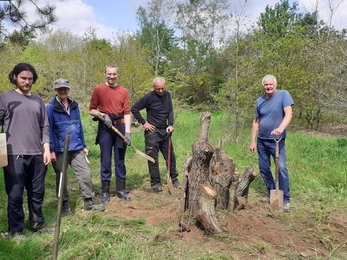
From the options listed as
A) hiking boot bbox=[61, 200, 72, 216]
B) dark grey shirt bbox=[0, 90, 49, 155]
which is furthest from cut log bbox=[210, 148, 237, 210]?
dark grey shirt bbox=[0, 90, 49, 155]

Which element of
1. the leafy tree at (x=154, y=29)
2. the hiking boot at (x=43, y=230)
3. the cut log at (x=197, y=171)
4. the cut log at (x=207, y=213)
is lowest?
the hiking boot at (x=43, y=230)

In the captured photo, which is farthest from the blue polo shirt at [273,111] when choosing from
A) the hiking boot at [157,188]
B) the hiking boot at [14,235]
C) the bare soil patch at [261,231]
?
the hiking boot at [14,235]

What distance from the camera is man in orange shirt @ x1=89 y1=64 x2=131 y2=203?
508cm

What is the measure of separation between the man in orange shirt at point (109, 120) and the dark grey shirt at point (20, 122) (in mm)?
1307

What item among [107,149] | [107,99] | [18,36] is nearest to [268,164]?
→ [107,149]

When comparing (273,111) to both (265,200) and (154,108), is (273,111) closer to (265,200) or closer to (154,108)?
(265,200)

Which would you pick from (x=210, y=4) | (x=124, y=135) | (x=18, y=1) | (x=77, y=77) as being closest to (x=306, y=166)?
(x=124, y=135)

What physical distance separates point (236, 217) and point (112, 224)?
4.77 ft

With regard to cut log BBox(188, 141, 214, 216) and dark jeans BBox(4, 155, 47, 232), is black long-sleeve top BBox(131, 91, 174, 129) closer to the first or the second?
cut log BBox(188, 141, 214, 216)

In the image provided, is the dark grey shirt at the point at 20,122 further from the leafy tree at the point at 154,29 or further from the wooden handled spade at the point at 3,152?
the leafy tree at the point at 154,29

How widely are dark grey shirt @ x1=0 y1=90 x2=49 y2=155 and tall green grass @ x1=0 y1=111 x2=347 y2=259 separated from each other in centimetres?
91

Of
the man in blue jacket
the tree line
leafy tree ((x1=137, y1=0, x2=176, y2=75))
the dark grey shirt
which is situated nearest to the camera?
the dark grey shirt

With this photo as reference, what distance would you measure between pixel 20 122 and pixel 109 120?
150 cm

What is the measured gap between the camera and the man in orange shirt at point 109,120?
5.08 meters
